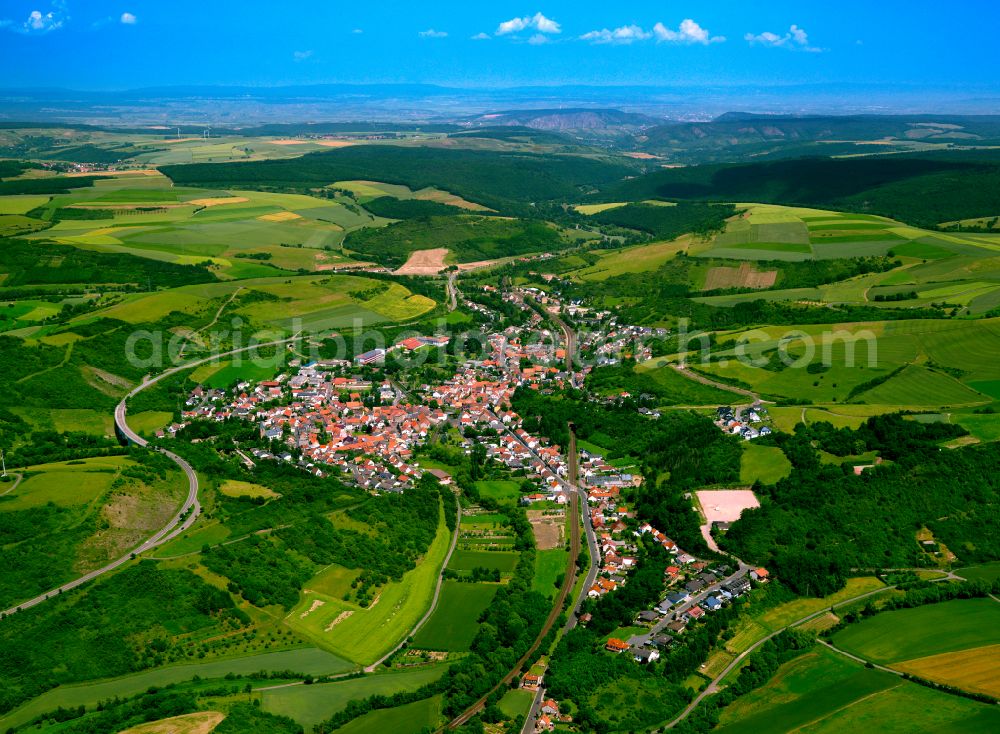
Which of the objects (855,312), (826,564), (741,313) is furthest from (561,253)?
(826,564)

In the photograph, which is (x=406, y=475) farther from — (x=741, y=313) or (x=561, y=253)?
(x=561, y=253)

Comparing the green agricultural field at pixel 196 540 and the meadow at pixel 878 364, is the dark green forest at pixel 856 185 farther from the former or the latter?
the green agricultural field at pixel 196 540

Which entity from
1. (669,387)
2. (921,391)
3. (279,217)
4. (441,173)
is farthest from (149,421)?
(441,173)

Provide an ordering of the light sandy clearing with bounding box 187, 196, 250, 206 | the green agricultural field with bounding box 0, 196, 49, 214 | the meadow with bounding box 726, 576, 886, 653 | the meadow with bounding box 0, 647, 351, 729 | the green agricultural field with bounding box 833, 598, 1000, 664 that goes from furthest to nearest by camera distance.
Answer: the light sandy clearing with bounding box 187, 196, 250, 206
the green agricultural field with bounding box 0, 196, 49, 214
the meadow with bounding box 726, 576, 886, 653
the green agricultural field with bounding box 833, 598, 1000, 664
the meadow with bounding box 0, 647, 351, 729

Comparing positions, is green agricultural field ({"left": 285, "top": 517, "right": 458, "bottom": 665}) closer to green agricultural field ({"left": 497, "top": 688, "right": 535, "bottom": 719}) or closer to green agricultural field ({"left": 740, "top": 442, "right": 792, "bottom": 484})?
green agricultural field ({"left": 497, "top": 688, "right": 535, "bottom": 719})

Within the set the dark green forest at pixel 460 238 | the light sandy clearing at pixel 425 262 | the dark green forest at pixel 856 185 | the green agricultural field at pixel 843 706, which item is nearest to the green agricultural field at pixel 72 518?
the green agricultural field at pixel 843 706

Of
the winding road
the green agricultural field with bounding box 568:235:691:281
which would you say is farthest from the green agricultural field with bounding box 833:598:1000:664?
the green agricultural field with bounding box 568:235:691:281
